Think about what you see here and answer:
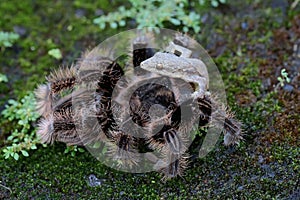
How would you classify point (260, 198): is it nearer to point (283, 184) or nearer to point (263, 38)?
point (283, 184)

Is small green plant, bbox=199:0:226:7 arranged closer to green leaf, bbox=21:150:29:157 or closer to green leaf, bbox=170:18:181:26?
green leaf, bbox=170:18:181:26

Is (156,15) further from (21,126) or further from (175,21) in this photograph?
(21,126)

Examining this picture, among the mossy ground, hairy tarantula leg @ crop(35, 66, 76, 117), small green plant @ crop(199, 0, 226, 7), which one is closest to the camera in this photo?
the mossy ground

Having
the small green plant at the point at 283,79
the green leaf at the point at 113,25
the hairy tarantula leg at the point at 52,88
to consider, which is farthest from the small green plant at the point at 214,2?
the hairy tarantula leg at the point at 52,88

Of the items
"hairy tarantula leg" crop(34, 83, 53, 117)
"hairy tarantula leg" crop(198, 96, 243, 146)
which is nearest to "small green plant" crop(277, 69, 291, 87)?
"hairy tarantula leg" crop(198, 96, 243, 146)

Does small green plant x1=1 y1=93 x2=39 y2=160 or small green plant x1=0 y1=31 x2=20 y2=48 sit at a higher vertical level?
small green plant x1=0 y1=31 x2=20 y2=48

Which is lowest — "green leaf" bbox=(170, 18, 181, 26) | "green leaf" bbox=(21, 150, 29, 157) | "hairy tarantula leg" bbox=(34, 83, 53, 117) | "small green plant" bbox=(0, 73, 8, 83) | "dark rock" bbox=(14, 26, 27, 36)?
"green leaf" bbox=(21, 150, 29, 157)

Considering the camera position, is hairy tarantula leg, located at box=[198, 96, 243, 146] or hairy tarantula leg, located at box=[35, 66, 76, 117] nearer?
hairy tarantula leg, located at box=[198, 96, 243, 146]
